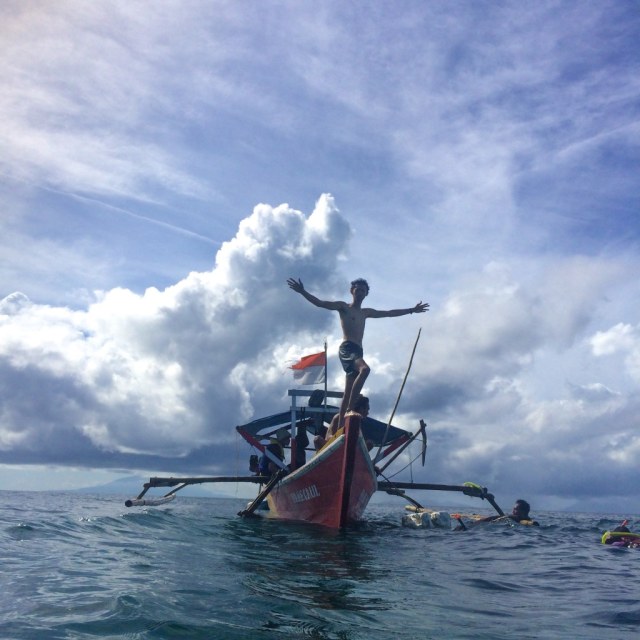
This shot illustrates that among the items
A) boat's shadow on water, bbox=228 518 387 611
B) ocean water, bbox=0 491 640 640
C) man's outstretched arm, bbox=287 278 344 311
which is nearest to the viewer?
ocean water, bbox=0 491 640 640

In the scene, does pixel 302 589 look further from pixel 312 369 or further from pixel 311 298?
pixel 312 369

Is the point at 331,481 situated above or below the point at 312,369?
below

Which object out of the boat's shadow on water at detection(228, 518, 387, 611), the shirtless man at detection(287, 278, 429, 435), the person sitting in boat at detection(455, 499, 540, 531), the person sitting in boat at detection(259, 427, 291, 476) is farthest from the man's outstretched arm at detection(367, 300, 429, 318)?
the person sitting in boat at detection(455, 499, 540, 531)

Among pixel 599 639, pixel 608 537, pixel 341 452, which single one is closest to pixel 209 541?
pixel 341 452

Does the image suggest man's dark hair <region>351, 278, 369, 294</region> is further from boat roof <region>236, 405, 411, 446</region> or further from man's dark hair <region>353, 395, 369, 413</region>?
boat roof <region>236, 405, 411, 446</region>

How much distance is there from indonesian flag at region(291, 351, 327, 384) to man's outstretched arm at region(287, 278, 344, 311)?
18.1ft

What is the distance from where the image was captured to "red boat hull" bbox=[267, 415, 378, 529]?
11969mm

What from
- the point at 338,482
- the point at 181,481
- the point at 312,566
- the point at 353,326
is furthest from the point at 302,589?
the point at 181,481

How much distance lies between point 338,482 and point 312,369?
5933 millimetres

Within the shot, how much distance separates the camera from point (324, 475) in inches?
509

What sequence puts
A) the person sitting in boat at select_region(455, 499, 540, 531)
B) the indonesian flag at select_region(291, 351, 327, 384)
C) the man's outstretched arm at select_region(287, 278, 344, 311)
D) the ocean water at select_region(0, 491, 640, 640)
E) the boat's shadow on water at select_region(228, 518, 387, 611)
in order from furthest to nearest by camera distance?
the person sitting in boat at select_region(455, 499, 540, 531) → the indonesian flag at select_region(291, 351, 327, 384) → the man's outstretched arm at select_region(287, 278, 344, 311) → the boat's shadow on water at select_region(228, 518, 387, 611) → the ocean water at select_region(0, 491, 640, 640)

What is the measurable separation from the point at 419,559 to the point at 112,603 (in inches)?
229

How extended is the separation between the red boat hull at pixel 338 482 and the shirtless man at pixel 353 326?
2.60 feet

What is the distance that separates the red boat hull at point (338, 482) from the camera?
12.0 meters
